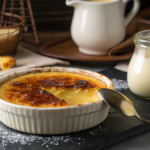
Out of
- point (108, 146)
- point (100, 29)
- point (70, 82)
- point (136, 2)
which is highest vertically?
point (136, 2)

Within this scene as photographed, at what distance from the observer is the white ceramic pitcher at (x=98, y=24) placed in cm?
178

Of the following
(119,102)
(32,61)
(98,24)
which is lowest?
(32,61)

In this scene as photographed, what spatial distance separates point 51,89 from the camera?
3.80 ft

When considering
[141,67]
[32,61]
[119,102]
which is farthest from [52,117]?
[32,61]

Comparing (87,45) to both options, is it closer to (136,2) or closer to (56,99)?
(136,2)

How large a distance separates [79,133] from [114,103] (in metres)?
0.18

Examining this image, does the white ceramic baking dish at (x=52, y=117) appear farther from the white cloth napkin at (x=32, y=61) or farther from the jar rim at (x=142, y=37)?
the white cloth napkin at (x=32, y=61)

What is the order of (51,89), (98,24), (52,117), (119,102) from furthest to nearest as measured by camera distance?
(98,24) → (51,89) → (119,102) → (52,117)

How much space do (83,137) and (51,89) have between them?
0.28 m

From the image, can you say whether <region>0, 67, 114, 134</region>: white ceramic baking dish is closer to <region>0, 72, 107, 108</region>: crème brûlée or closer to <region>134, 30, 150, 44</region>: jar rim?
<region>0, 72, 107, 108</region>: crème brûlée

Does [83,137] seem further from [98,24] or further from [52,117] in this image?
[98,24]

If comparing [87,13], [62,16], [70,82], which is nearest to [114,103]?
[70,82]

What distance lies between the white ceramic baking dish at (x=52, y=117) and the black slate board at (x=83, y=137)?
0.9 inches

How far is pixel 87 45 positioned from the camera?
6.08ft
